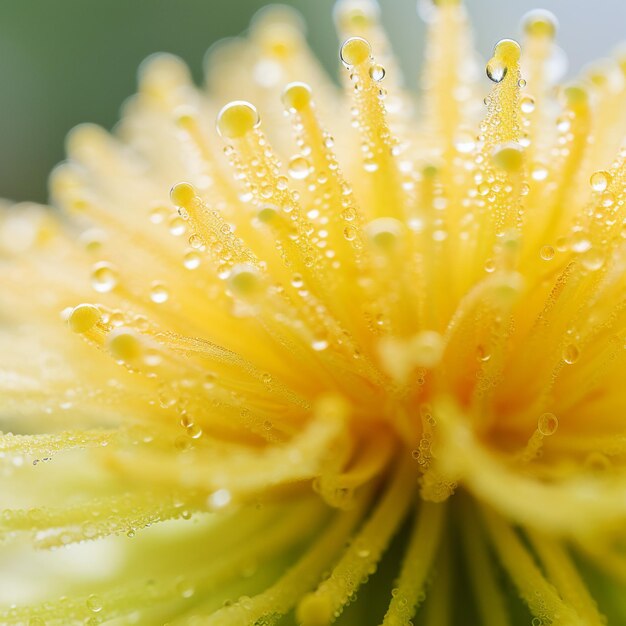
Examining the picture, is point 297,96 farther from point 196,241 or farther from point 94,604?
point 94,604

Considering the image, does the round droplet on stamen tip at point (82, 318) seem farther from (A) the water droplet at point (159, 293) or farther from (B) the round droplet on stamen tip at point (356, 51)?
(B) the round droplet on stamen tip at point (356, 51)

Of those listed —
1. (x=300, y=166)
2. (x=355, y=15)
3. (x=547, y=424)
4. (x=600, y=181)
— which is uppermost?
(x=355, y=15)

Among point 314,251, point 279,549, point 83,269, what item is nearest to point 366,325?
point 314,251

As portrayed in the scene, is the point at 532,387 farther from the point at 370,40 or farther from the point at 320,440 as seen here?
the point at 370,40

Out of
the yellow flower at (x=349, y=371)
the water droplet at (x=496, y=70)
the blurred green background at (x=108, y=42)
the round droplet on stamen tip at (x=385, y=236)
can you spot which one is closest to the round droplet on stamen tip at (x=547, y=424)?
the yellow flower at (x=349, y=371)

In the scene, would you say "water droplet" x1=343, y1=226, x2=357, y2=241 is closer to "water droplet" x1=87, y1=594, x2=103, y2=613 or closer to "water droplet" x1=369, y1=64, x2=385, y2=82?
"water droplet" x1=369, y1=64, x2=385, y2=82

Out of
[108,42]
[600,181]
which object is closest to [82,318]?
[600,181]

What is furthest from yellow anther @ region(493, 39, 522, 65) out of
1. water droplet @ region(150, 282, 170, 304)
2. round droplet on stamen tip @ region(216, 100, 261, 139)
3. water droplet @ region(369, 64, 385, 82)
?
water droplet @ region(150, 282, 170, 304)

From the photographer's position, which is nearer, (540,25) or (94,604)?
(94,604)
